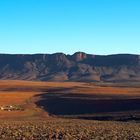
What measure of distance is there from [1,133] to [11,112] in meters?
24.4

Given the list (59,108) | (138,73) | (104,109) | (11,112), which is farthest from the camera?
(138,73)

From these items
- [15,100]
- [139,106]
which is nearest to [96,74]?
[15,100]

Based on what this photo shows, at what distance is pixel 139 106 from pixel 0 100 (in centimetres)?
2264

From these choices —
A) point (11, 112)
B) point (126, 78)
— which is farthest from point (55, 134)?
point (126, 78)

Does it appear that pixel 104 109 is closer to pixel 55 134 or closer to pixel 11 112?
pixel 11 112

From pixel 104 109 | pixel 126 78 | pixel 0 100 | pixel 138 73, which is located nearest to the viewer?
pixel 104 109

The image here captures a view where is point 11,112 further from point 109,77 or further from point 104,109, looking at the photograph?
point 109,77

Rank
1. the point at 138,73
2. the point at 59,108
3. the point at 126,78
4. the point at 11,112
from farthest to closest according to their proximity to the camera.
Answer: the point at 138,73 → the point at 126,78 → the point at 59,108 → the point at 11,112

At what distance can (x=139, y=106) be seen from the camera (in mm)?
54531

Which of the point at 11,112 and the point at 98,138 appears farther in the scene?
the point at 11,112

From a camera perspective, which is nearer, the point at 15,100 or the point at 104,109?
the point at 104,109

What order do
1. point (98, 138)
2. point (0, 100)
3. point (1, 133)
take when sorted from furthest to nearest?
1. point (0, 100)
2. point (1, 133)
3. point (98, 138)

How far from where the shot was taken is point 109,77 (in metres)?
190

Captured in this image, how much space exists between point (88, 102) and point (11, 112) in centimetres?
1304
